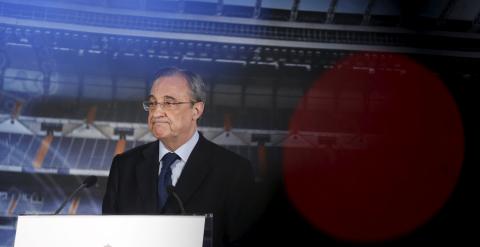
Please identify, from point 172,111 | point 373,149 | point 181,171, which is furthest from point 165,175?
point 373,149

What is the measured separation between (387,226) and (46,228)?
2.65 meters

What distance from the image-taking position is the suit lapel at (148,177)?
7.76 feet

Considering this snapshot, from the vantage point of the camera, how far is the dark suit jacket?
7.83ft

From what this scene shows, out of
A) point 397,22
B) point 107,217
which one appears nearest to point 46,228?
point 107,217

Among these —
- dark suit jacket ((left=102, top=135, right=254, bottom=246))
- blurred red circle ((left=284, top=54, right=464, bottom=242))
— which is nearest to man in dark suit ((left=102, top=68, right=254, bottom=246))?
A: dark suit jacket ((left=102, top=135, right=254, bottom=246))

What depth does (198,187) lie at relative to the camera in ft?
8.05

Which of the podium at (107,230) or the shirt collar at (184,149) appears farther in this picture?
the shirt collar at (184,149)

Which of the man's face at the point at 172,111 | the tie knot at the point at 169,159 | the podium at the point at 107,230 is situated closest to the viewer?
the podium at the point at 107,230

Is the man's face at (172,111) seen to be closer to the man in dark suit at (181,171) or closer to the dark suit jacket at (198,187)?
the man in dark suit at (181,171)

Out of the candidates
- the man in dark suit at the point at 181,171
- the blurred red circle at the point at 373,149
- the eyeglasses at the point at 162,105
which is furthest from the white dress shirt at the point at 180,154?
the blurred red circle at the point at 373,149

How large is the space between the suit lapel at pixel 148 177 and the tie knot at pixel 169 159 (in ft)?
0.14

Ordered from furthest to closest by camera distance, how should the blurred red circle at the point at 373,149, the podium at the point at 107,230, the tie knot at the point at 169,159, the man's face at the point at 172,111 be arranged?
1. the blurred red circle at the point at 373,149
2. the tie knot at the point at 169,159
3. the man's face at the point at 172,111
4. the podium at the point at 107,230

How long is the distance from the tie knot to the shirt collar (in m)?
0.02

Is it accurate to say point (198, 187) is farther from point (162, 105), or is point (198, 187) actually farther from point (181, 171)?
point (162, 105)
